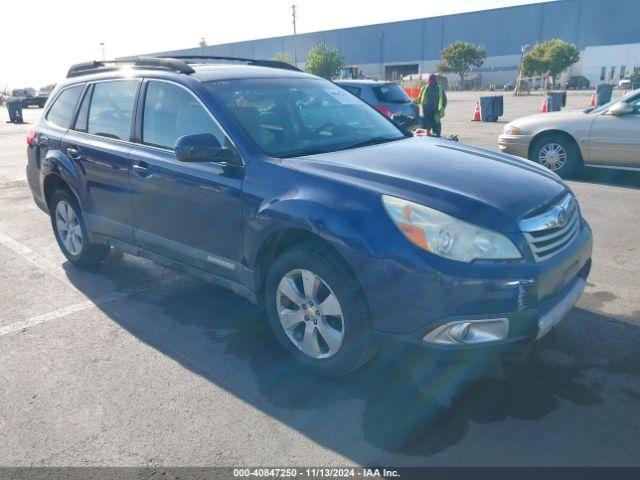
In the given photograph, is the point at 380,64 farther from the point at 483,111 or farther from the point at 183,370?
the point at 183,370

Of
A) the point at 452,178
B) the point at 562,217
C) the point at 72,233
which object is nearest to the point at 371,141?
the point at 452,178

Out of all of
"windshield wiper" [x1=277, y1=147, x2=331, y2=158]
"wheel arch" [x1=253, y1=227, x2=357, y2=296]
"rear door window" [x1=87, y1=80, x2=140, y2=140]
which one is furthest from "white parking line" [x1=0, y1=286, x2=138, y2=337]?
"windshield wiper" [x1=277, y1=147, x2=331, y2=158]

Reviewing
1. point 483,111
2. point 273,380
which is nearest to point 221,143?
point 273,380

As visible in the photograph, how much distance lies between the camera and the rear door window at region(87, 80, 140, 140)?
13.6 feet

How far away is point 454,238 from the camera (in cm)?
260

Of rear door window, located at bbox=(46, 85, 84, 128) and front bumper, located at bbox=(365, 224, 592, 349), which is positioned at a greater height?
rear door window, located at bbox=(46, 85, 84, 128)

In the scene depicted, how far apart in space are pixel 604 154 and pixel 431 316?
6.64 metres

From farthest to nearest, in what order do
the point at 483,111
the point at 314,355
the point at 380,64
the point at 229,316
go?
the point at 380,64 < the point at 483,111 < the point at 229,316 < the point at 314,355

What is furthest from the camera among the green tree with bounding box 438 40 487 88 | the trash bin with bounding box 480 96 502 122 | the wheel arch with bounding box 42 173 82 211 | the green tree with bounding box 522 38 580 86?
the green tree with bounding box 438 40 487 88

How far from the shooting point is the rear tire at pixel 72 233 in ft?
16.0

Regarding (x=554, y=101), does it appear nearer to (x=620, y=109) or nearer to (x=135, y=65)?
(x=620, y=109)

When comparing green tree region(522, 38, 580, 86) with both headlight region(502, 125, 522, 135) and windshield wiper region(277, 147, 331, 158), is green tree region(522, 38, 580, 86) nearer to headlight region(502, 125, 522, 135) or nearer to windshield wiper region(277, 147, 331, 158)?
headlight region(502, 125, 522, 135)

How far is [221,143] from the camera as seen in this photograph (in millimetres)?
3410

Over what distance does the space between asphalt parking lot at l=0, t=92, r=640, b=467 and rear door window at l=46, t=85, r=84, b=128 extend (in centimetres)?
174
